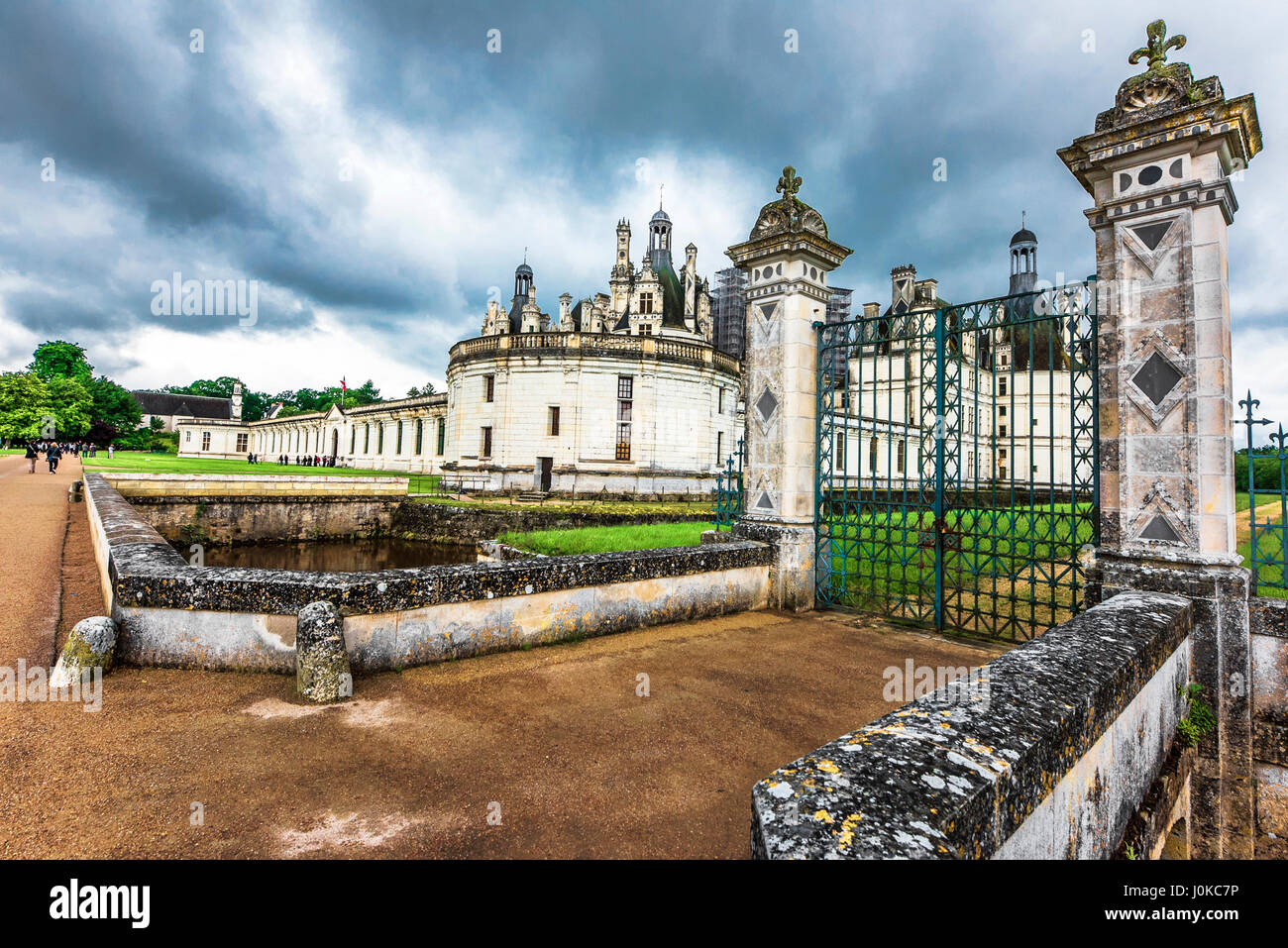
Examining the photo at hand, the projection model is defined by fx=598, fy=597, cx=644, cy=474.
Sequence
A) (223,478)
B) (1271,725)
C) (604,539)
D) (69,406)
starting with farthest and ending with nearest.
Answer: (69,406) < (223,478) < (604,539) < (1271,725)

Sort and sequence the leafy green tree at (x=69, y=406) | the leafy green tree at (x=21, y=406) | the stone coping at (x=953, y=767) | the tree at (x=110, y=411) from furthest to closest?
the tree at (x=110, y=411) → the leafy green tree at (x=69, y=406) → the leafy green tree at (x=21, y=406) → the stone coping at (x=953, y=767)

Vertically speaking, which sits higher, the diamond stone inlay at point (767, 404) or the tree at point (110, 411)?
the tree at point (110, 411)

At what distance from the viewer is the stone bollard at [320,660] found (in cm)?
371

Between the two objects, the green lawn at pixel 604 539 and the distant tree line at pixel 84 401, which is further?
the distant tree line at pixel 84 401

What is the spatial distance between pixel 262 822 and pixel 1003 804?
2710mm

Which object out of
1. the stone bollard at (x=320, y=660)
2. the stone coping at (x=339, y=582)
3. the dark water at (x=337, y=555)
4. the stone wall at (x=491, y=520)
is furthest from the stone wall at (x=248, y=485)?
the stone bollard at (x=320, y=660)

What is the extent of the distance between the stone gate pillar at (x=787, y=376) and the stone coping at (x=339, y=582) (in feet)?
6.57

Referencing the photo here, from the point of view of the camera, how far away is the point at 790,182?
22.7 feet

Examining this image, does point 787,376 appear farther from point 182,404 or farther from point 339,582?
point 182,404

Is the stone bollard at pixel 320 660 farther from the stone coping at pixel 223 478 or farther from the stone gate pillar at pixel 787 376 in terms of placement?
the stone coping at pixel 223 478

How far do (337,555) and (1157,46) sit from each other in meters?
25.9

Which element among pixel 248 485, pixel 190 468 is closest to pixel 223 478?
pixel 248 485

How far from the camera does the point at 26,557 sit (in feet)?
30.9

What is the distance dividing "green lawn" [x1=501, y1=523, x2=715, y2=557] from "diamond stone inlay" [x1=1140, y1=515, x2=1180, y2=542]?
7644mm
